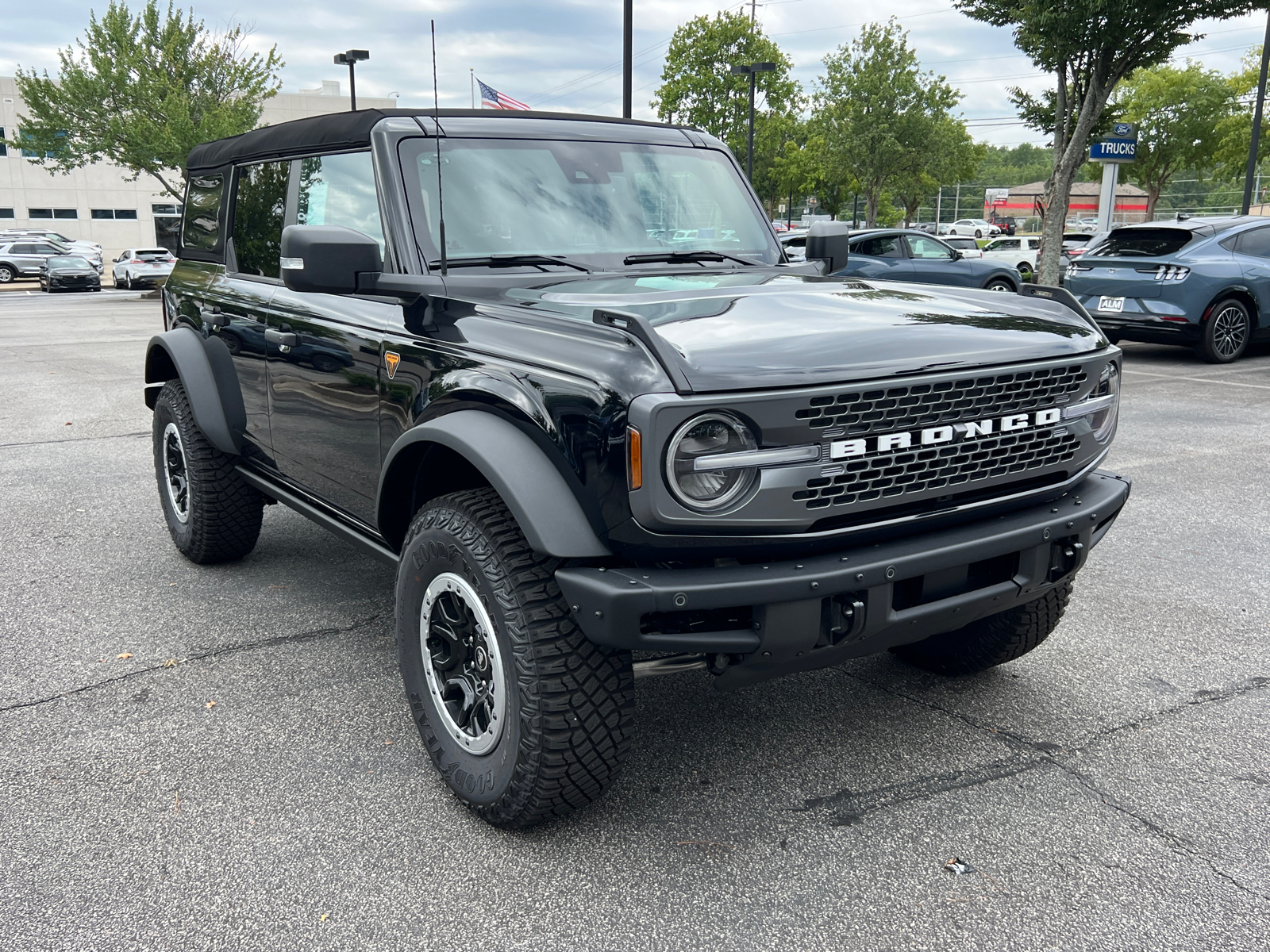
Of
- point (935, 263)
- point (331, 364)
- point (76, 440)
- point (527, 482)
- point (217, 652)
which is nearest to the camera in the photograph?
point (527, 482)

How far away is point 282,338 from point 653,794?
2.07 m

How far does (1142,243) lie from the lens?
11766mm

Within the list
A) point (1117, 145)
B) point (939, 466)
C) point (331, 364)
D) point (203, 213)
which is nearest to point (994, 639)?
point (939, 466)

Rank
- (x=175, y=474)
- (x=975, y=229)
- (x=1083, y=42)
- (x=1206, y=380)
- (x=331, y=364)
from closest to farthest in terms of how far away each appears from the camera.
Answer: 1. (x=331, y=364)
2. (x=175, y=474)
3. (x=1206, y=380)
4. (x=1083, y=42)
5. (x=975, y=229)

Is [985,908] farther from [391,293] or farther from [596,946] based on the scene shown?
[391,293]

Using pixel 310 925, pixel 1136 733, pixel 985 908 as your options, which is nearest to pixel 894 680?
pixel 1136 733

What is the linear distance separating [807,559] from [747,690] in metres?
1.30

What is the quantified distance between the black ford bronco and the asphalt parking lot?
0.27 m

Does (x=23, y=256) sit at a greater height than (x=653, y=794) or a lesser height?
greater

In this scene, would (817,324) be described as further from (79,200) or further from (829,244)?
(79,200)

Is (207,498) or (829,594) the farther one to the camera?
(207,498)

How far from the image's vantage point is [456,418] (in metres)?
2.68

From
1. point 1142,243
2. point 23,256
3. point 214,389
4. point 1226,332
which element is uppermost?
point 1142,243

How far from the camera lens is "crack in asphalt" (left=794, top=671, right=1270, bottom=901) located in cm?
268
